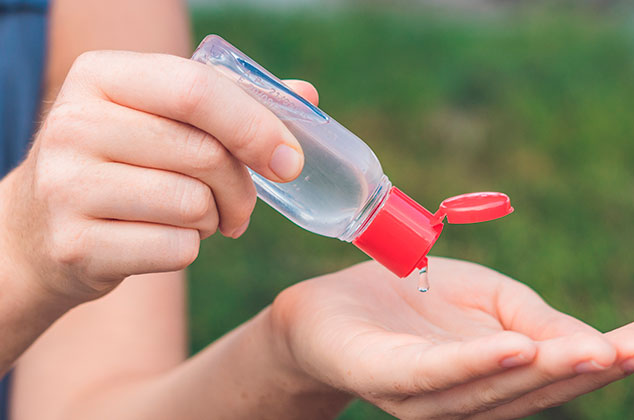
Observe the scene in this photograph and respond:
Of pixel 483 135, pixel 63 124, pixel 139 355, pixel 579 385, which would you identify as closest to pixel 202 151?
pixel 63 124

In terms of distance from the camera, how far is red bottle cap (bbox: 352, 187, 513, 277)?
3.86ft

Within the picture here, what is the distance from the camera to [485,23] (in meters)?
5.35

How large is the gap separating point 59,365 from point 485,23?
14.8 ft

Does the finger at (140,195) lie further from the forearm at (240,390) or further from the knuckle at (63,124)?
the forearm at (240,390)

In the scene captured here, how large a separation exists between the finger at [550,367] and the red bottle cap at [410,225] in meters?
0.29

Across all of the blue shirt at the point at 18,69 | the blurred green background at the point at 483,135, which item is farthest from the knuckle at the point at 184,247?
the blurred green background at the point at 483,135

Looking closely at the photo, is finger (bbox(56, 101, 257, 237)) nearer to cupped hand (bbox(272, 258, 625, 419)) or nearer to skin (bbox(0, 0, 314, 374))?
skin (bbox(0, 0, 314, 374))

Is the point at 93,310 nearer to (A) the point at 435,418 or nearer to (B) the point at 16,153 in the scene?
(B) the point at 16,153

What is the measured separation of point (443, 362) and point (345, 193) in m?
0.43

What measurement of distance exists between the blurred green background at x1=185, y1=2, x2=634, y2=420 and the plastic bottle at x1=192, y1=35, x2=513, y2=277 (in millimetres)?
1184

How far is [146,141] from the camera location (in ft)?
3.14

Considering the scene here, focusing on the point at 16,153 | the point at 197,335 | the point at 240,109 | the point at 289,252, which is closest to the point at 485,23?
the point at 289,252

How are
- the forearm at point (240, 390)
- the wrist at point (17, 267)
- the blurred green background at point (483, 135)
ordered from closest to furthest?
the wrist at point (17, 267) < the forearm at point (240, 390) < the blurred green background at point (483, 135)

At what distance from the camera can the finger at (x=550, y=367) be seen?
2.73 feet
